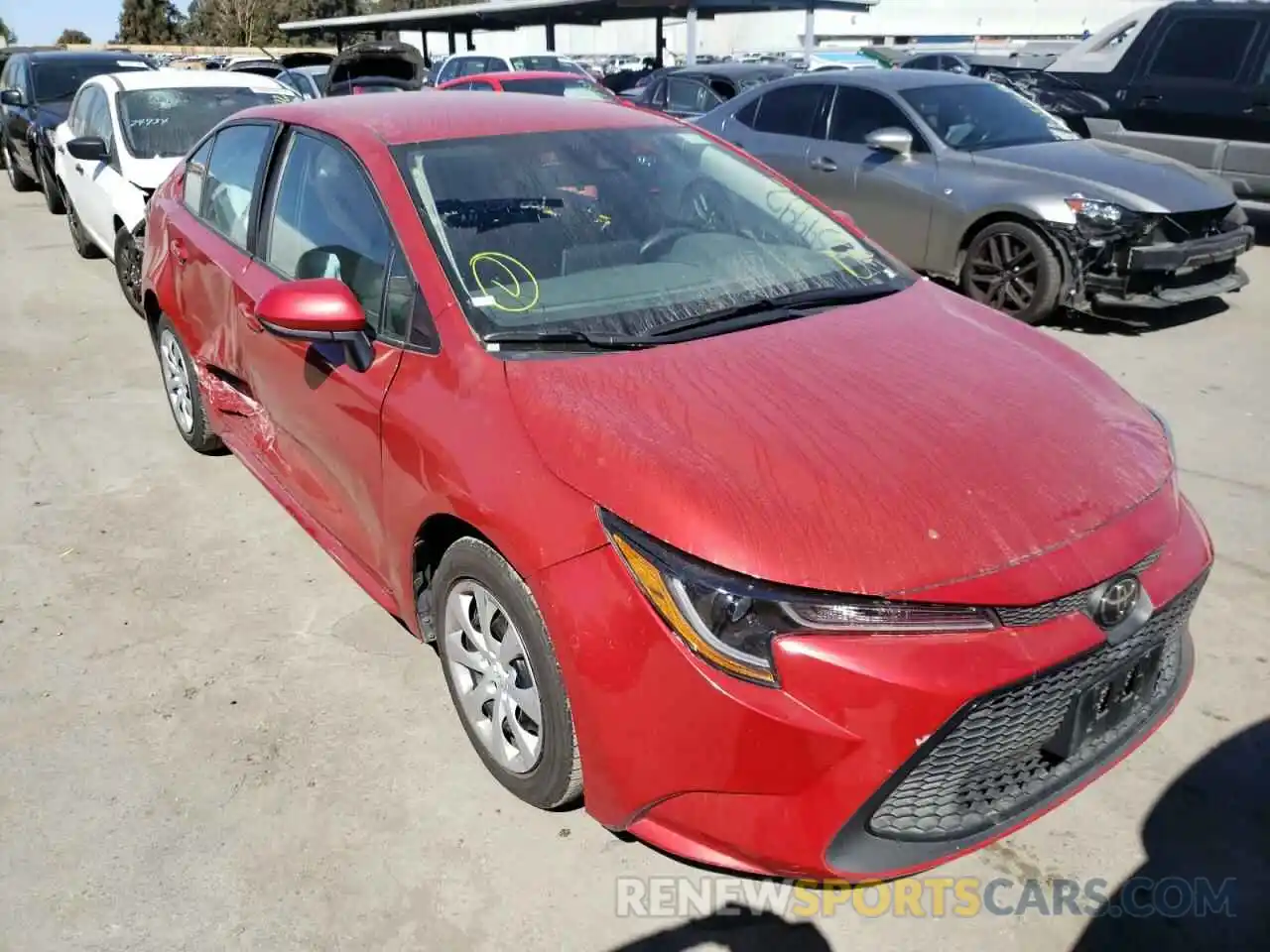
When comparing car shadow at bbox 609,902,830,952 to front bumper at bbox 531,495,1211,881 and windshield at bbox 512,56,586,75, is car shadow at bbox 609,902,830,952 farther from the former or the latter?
windshield at bbox 512,56,586,75

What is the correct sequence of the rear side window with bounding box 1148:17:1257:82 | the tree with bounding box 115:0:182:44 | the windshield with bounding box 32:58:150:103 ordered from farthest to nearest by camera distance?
the tree with bounding box 115:0:182:44, the windshield with bounding box 32:58:150:103, the rear side window with bounding box 1148:17:1257:82

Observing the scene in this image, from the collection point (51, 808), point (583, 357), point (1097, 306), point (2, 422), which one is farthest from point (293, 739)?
point (1097, 306)

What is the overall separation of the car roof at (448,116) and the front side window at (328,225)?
4.1 inches

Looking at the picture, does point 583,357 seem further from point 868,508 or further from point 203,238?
point 203,238

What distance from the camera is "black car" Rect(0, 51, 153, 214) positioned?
10625mm

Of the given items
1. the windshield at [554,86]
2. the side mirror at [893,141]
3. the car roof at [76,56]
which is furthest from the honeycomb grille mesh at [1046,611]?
the car roof at [76,56]

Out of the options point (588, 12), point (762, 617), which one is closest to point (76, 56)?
point (762, 617)

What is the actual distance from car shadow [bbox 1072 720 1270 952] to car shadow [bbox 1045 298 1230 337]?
4.43 m

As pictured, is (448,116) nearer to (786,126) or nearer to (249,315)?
(249,315)

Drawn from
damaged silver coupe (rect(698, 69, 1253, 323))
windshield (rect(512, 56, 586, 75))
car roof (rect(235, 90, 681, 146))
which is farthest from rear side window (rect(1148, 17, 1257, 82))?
windshield (rect(512, 56, 586, 75))

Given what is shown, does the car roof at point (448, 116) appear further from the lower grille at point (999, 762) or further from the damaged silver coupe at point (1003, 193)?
the damaged silver coupe at point (1003, 193)

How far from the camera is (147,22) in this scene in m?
69.8

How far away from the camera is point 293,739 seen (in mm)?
2793

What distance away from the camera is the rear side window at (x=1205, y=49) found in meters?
8.68
